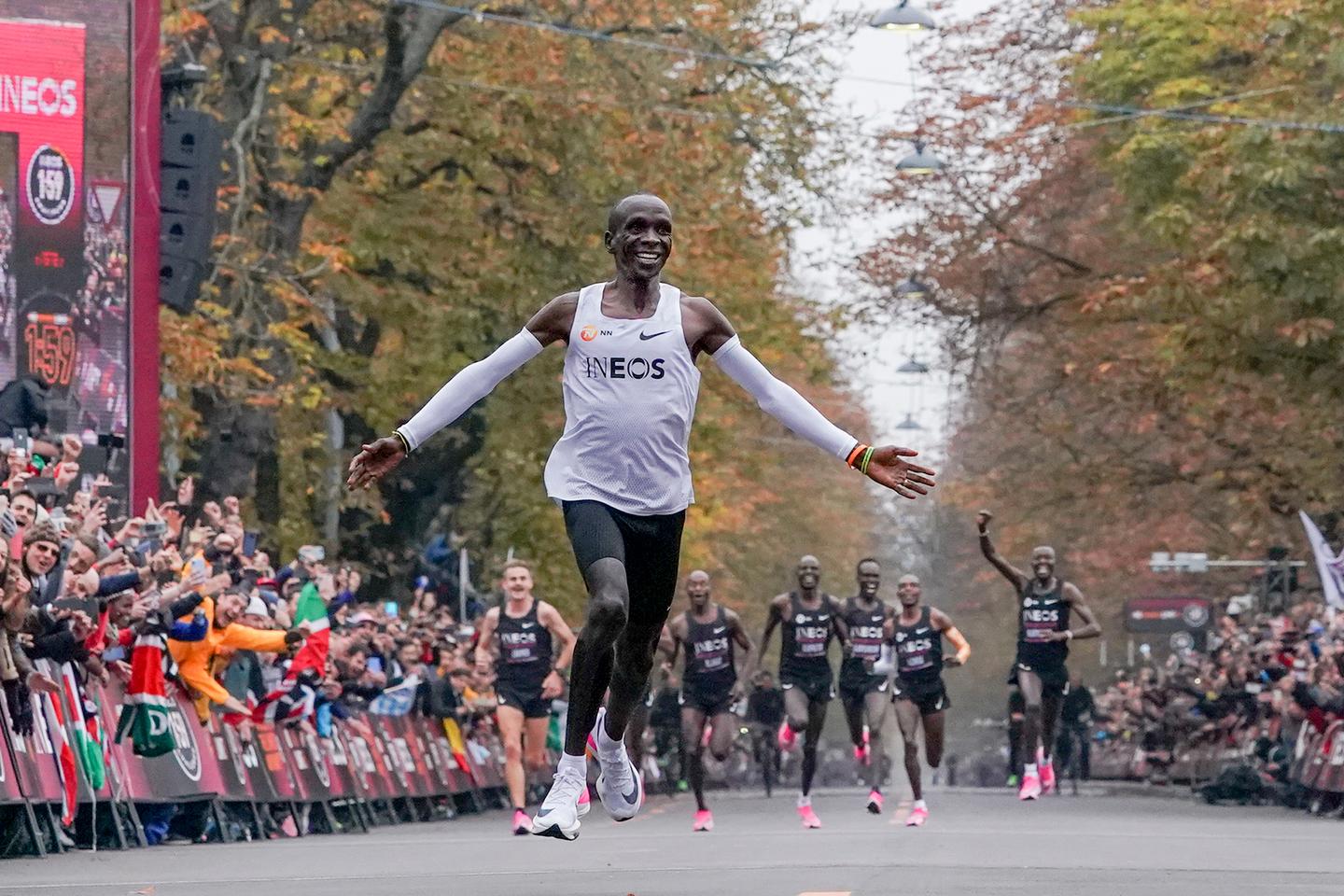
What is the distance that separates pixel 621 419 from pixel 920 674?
1282 centimetres

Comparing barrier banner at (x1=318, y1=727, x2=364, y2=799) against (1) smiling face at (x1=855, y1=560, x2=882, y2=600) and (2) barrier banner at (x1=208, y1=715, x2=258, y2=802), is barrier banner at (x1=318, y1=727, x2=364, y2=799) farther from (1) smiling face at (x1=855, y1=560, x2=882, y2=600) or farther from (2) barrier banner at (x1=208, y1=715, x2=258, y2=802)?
(1) smiling face at (x1=855, y1=560, x2=882, y2=600)

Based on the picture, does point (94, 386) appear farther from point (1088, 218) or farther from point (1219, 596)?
point (1219, 596)

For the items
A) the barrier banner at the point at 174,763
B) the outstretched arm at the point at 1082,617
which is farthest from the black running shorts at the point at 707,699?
Answer: the barrier banner at the point at 174,763

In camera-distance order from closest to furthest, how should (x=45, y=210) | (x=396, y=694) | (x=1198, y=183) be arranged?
1. (x=45, y=210)
2. (x=396, y=694)
3. (x=1198, y=183)

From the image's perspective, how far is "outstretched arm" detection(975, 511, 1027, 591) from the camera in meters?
20.5

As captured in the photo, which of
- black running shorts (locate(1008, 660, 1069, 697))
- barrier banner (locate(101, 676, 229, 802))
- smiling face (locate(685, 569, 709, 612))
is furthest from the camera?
black running shorts (locate(1008, 660, 1069, 697))

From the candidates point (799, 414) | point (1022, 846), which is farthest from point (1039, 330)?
point (799, 414)

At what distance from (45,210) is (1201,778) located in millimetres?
21561

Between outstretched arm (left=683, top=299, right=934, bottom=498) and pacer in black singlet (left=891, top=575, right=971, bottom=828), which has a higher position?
outstretched arm (left=683, top=299, right=934, bottom=498)

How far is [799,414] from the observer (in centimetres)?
1115

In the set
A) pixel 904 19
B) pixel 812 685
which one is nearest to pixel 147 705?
pixel 812 685

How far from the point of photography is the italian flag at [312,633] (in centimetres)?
2172

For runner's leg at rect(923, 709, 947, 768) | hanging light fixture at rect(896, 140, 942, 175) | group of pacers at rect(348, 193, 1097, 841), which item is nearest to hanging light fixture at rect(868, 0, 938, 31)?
hanging light fixture at rect(896, 140, 942, 175)

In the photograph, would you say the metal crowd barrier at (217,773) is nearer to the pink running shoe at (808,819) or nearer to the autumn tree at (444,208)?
the pink running shoe at (808,819)
